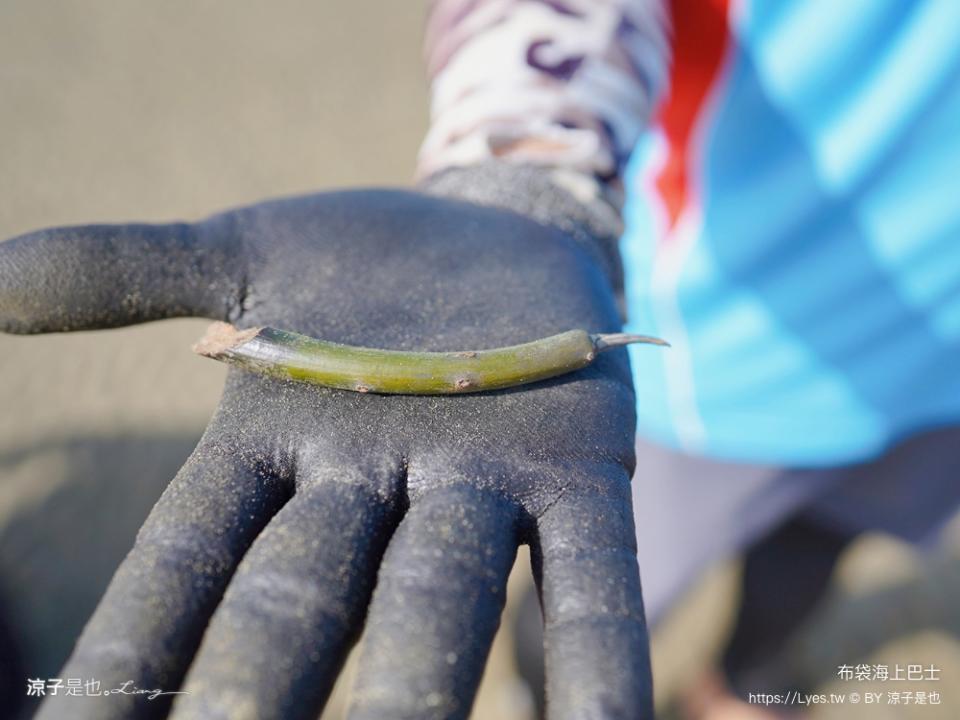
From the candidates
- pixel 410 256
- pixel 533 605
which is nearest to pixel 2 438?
pixel 533 605

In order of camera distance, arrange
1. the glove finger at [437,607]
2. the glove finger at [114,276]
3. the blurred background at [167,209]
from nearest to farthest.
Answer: the glove finger at [437,607] < the glove finger at [114,276] < the blurred background at [167,209]

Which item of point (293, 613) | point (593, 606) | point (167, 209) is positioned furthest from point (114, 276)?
point (167, 209)

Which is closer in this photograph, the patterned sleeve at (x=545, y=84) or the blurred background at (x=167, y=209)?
the patterned sleeve at (x=545, y=84)

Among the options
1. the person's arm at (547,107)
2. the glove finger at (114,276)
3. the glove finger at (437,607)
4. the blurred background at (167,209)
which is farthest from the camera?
the blurred background at (167,209)

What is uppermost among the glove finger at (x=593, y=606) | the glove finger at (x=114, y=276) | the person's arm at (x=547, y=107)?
the person's arm at (x=547, y=107)

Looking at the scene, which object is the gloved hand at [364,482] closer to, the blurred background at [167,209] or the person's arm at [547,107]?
the person's arm at [547,107]

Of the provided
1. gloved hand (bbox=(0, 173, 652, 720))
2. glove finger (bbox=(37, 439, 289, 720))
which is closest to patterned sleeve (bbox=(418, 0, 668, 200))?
gloved hand (bbox=(0, 173, 652, 720))

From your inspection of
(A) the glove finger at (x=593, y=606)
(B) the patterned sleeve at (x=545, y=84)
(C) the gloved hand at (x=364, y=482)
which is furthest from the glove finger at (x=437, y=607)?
(B) the patterned sleeve at (x=545, y=84)
